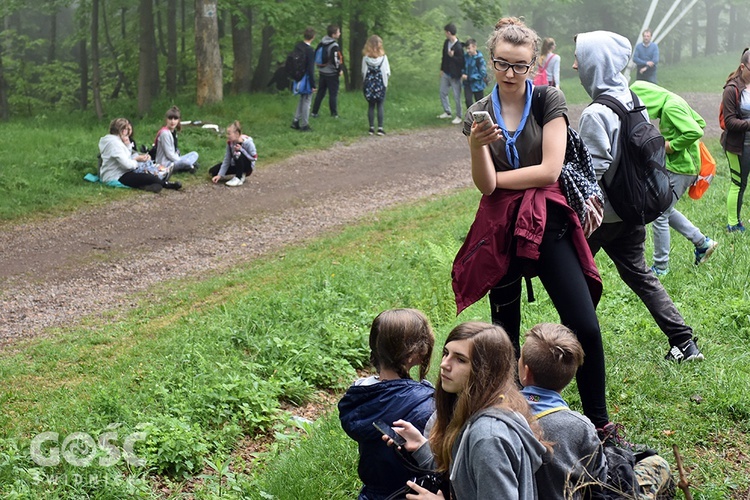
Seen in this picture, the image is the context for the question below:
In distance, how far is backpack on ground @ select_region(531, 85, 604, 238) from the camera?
13.2 ft

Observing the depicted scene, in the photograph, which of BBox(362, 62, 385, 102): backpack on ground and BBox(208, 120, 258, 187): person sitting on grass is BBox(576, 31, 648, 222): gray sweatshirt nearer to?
BBox(208, 120, 258, 187): person sitting on grass

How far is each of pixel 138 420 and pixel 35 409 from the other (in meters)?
0.99

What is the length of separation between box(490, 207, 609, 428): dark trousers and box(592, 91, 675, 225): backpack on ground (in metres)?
0.90

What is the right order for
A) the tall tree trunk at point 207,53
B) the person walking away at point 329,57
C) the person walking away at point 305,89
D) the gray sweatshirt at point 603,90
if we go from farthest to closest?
the person walking away at point 329,57 → the tall tree trunk at point 207,53 → the person walking away at point 305,89 → the gray sweatshirt at point 603,90

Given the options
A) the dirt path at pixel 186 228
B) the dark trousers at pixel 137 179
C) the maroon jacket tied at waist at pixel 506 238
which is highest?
the maroon jacket tied at waist at pixel 506 238

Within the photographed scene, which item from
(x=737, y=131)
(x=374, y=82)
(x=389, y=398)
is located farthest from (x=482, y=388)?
(x=374, y=82)

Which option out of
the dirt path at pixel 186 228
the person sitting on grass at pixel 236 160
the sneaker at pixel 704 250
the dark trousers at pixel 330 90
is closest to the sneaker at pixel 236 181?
the person sitting on grass at pixel 236 160

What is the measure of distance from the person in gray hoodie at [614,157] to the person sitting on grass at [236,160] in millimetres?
9365

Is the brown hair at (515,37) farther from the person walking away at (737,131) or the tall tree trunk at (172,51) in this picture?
the tall tree trunk at (172,51)

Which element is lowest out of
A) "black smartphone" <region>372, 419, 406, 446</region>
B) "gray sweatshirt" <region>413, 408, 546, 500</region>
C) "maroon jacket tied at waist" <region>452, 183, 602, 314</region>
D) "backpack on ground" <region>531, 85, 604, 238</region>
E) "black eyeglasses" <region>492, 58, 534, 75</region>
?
"black smartphone" <region>372, 419, 406, 446</region>

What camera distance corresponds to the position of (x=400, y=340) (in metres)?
3.66

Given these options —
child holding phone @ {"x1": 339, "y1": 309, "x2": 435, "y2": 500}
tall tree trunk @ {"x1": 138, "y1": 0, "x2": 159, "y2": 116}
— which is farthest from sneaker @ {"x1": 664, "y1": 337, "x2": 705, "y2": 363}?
tall tree trunk @ {"x1": 138, "y1": 0, "x2": 159, "y2": 116}

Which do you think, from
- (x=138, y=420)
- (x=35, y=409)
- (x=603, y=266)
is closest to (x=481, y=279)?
(x=138, y=420)

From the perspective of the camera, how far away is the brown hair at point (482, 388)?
3.06 metres
